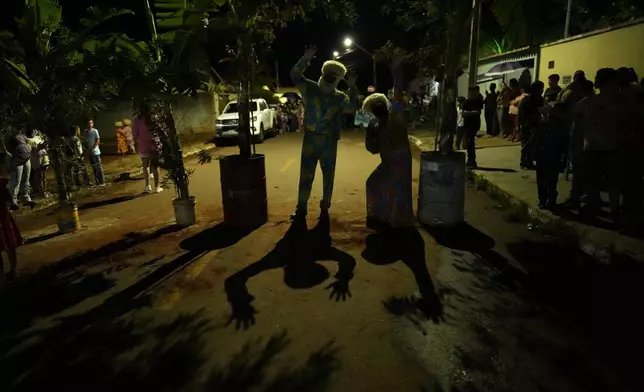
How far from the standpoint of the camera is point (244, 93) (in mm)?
6953

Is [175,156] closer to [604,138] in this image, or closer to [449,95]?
[449,95]

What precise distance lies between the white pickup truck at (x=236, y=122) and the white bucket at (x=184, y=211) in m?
10.8

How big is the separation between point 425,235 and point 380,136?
1.49 metres

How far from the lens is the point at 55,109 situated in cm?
654

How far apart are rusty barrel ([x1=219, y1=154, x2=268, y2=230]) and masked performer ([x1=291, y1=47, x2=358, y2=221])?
672mm

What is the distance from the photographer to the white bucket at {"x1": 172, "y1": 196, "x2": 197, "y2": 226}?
7.29 m

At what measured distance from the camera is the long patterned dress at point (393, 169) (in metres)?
6.44

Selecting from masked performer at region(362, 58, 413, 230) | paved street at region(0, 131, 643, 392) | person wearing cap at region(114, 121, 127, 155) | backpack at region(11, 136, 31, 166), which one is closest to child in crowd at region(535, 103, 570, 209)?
paved street at region(0, 131, 643, 392)

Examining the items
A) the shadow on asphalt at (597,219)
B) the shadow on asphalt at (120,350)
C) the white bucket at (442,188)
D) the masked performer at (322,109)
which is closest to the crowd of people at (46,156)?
the masked performer at (322,109)

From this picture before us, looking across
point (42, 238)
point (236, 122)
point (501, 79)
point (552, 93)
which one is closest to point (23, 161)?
point (42, 238)

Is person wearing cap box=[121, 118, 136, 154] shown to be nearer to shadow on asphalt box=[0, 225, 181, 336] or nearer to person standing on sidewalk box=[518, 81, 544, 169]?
shadow on asphalt box=[0, 225, 181, 336]

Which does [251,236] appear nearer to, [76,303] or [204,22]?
[76,303]

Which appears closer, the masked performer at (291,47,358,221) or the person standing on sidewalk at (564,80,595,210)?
the person standing on sidewalk at (564,80,595,210)

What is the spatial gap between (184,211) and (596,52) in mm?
10841
